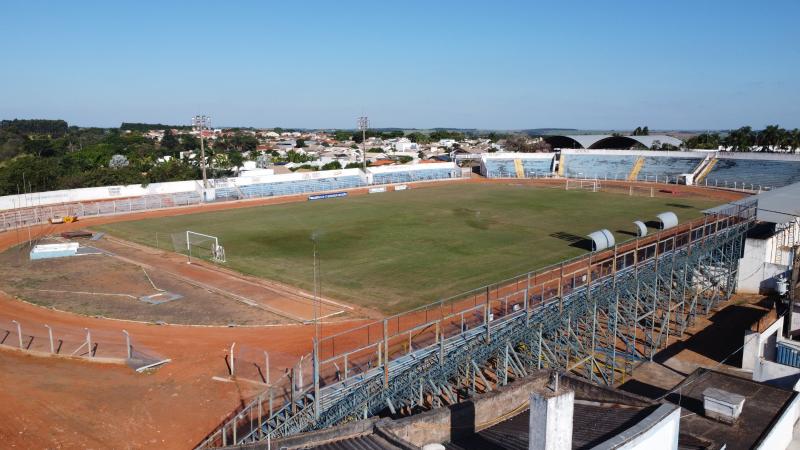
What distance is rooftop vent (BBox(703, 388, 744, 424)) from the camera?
1291 centimetres

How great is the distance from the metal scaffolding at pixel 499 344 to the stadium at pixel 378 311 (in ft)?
0.30

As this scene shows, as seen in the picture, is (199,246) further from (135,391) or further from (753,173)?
(753,173)

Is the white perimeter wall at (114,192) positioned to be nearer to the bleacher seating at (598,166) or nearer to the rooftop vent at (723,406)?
the bleacher seating at (598,166)

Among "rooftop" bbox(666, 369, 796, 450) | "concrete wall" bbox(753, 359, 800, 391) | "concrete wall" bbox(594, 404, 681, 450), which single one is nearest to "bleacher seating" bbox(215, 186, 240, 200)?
"rooftop" bbox(666, 369, 796, 450)

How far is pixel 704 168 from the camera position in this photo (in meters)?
74.2

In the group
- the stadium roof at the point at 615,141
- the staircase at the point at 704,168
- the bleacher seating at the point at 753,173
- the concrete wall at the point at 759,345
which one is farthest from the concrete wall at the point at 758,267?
the stadium roof at the point at 615,141

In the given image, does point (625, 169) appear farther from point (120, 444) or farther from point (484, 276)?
point (120, 444)

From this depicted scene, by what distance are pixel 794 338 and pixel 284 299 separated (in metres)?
20.3

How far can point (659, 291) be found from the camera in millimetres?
25672

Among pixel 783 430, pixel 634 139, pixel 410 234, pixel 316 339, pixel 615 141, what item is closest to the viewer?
pixel 783 430

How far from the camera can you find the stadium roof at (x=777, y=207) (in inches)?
1168

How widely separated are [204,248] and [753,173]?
62.0 meters

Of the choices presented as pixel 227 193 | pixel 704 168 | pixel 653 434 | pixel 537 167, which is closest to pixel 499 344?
pixel 653 434

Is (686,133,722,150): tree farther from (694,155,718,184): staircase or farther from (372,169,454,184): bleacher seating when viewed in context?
(372,169,454,184): bleacher seating
